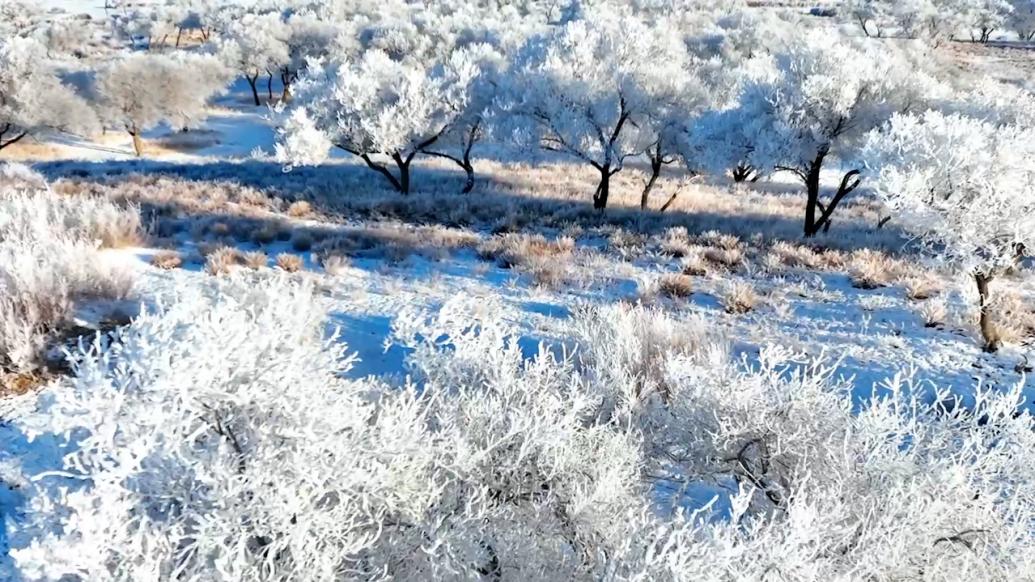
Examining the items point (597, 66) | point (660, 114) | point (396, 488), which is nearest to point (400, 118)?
point (597, 66)

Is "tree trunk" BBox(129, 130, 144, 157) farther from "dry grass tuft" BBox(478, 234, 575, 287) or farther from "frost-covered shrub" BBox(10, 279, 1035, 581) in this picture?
"frost-covered shrub" BBox(10, 279, 1035, 581)

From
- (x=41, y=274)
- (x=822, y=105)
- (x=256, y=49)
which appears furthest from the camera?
(x=256, y=49)

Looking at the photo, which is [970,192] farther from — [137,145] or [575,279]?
[137,145]

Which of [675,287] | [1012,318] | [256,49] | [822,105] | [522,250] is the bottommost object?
[1012,318]

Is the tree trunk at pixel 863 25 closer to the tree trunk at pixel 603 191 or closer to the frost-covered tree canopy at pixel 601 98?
the frost-covered tree canopy at pixel 601 98

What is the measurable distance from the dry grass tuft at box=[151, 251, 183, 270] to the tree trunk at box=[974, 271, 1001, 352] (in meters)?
12.0

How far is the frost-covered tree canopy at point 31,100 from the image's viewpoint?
98.6 ft

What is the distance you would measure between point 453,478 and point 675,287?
25.5ft

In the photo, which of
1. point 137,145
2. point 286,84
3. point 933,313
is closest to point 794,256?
point 933,313

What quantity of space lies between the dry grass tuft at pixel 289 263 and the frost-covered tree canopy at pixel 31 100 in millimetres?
27085

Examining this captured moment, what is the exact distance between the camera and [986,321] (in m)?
9.12

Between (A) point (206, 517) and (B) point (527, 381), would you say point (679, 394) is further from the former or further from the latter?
(A) point (206, 517)

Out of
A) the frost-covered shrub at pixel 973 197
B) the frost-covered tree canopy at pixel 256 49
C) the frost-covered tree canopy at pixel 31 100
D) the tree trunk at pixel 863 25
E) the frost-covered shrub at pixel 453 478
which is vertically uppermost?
the tree trunk at pixel 863 25

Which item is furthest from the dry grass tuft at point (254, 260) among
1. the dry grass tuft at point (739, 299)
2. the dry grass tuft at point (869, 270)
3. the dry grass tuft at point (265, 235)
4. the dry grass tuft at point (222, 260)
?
the dry grass tuft at point (869, 270)
